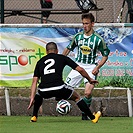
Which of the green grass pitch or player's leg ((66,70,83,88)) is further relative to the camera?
player's leg ((66,70,83,88))

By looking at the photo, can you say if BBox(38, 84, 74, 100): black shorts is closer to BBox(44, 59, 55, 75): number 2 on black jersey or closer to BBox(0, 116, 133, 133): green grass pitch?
BBox(44, 59, 55, 75): number 2 on black jersey

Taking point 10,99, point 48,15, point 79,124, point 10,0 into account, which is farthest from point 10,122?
point 10,0

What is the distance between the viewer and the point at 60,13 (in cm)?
1666

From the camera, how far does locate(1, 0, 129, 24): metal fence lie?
664 inches

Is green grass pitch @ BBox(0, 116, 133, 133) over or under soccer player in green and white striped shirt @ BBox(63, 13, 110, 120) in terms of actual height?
under

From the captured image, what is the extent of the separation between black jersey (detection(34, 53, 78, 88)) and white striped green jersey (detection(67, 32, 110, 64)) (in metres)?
1.23

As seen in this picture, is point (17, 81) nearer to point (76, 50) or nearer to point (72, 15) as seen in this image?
point (76, 50)

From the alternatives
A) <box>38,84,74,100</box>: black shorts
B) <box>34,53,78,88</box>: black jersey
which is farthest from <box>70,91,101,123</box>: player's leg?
<box>34,53,78,88</box>: black jersey

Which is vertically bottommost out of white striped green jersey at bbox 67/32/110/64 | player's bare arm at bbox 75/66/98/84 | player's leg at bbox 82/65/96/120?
player's leg at bbox 82/65/96/120

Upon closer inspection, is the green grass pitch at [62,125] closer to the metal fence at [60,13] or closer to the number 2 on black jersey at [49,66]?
the number 2 on black jersey at [49,66]

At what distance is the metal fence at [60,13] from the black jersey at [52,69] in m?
4.21

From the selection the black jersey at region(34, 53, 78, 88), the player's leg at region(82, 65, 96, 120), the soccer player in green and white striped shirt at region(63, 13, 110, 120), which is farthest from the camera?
the soccer player in green and white striped shirt at region(63, 13, 110, 120)

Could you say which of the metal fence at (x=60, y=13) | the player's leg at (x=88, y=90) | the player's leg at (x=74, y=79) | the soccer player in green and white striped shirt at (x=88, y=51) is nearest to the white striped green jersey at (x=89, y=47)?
the soccer player in green and white striped shirt at (x=88, y=51)

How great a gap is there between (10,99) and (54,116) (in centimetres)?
100
